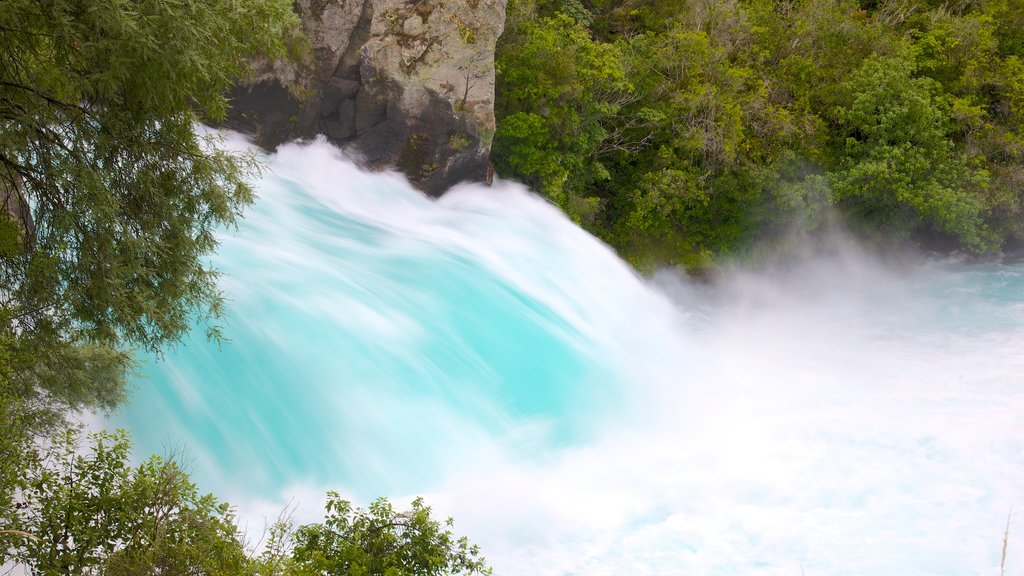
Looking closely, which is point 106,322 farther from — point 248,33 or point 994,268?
point 994,268

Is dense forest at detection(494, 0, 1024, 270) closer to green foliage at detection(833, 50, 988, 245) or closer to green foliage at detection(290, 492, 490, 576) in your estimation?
green foliage at detection(833, 50, 988, 245)

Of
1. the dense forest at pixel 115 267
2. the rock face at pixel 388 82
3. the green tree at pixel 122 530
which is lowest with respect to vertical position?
the green tree at pixel 122 530

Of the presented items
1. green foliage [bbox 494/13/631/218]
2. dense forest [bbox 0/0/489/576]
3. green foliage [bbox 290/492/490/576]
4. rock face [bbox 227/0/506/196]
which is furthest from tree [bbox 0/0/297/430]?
green foliage [bbox 494/13/631/218]

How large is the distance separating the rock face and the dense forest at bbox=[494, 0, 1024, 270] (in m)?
1.14

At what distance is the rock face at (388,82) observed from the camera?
1848 cm

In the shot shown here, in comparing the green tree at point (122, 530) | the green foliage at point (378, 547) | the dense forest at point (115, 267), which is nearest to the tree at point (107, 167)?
the dense forest at point (115, 267)

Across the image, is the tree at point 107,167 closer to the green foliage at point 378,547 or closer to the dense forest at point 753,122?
the green foliage at point 378,547

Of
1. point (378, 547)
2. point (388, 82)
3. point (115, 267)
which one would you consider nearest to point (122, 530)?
point (378, 547)

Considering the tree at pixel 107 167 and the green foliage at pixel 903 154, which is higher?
the green foliage at pixel 903 154

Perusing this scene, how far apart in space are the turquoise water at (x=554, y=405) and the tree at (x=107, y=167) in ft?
9.14

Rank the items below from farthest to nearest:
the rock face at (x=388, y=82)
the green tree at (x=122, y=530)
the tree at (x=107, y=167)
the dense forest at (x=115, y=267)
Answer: the rock face at (x=388, y=82)
the tree at (x=107, y=167)
the dense forest at (x=115, y=267)
the green tree at (x=122, y=530)

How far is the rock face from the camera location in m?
18.5

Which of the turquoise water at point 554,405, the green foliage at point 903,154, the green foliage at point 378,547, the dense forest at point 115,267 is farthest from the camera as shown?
the green foliage at point 903,154

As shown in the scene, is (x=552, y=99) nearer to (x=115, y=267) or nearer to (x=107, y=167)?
(x=107, y=167)
